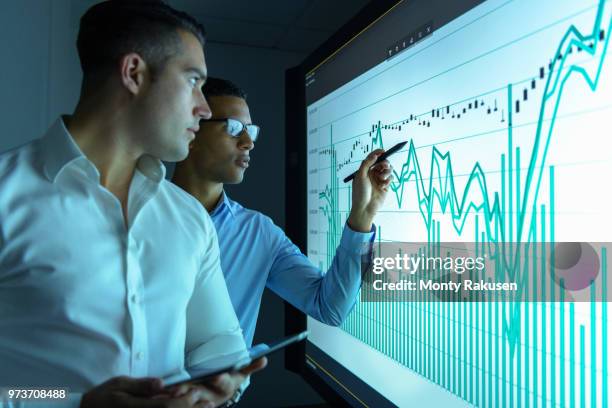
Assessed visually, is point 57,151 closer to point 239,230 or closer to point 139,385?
point 139,385

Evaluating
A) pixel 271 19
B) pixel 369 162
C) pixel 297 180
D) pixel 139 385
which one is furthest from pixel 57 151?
pixel 271 19

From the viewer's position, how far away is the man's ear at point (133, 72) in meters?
0.75

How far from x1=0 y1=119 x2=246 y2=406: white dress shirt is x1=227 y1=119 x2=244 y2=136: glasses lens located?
0.43 meters

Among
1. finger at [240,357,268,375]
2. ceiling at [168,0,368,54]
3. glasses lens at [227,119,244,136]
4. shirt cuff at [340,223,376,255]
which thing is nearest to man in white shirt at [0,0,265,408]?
finger at [240,357,268,375]

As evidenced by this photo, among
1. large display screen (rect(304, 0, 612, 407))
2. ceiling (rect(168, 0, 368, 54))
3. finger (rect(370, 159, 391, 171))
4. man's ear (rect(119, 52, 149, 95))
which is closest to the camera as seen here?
large display screen (rect(304, 0, 612, 407))

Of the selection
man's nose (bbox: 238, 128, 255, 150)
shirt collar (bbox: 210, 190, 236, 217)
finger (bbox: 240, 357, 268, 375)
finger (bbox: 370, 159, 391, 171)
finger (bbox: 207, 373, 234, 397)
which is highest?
man's nose (bbox: 238, 128, 255, 150)

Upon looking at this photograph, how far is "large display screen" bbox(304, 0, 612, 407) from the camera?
19.6 inches

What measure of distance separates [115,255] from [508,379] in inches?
23.3

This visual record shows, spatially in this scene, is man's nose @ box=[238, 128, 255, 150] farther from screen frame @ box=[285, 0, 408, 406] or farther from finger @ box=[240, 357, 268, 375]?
finger @ box=[240, 357, 268, 375]

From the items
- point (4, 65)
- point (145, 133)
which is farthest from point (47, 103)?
point (145, 133)

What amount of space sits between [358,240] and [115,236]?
46 centimetres

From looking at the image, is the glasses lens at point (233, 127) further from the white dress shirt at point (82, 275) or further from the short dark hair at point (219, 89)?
the white dress shirt at point (82, 275)

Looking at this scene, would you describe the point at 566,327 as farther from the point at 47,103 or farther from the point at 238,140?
the point at 47,103

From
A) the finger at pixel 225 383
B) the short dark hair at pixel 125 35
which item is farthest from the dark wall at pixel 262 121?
the finger at pixel 225 383
